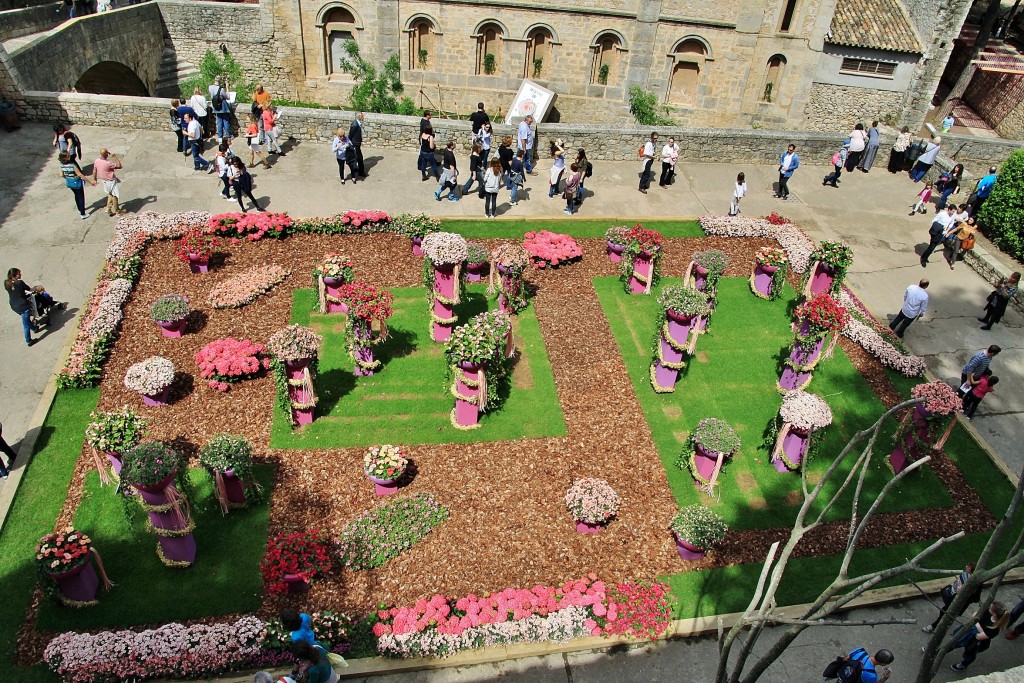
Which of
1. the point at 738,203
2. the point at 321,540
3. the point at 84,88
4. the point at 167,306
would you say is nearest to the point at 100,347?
the point at 167,306

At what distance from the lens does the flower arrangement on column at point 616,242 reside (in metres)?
17.7

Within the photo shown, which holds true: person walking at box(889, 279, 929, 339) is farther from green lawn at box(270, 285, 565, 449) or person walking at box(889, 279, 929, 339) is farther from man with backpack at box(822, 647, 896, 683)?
man with backpack at box(822, 647, 896, 683)

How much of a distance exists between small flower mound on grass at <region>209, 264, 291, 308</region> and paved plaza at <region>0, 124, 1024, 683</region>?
291 cm

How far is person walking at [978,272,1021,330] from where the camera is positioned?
16.5 m

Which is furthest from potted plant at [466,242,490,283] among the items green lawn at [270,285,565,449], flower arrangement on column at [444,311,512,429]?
flower arrangement on column at [444,311,512,429]

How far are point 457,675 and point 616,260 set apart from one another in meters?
11.0

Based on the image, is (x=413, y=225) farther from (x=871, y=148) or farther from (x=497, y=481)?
(x=871, y=148)

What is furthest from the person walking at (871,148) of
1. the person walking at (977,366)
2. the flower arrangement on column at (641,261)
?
the person walking at (977,366)

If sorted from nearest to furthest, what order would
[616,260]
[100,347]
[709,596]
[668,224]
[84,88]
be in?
[709,596] → [100,347] → [616,260] → [668,224] → [84,88]

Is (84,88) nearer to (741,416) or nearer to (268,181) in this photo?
(268,181)

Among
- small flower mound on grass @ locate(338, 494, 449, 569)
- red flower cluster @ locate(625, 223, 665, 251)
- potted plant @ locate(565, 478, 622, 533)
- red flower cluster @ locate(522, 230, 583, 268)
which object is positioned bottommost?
small flower mound on grass @ locate(338, 494, 449, 569)

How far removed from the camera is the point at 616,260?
18219 millimetres

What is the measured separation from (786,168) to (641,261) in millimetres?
7454

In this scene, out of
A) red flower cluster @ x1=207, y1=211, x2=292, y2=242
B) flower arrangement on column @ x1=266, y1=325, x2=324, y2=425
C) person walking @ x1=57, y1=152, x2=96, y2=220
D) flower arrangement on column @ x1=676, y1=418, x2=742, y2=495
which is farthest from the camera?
red flower cluster @ x1=207, y1=211, x2=292, y2=242
